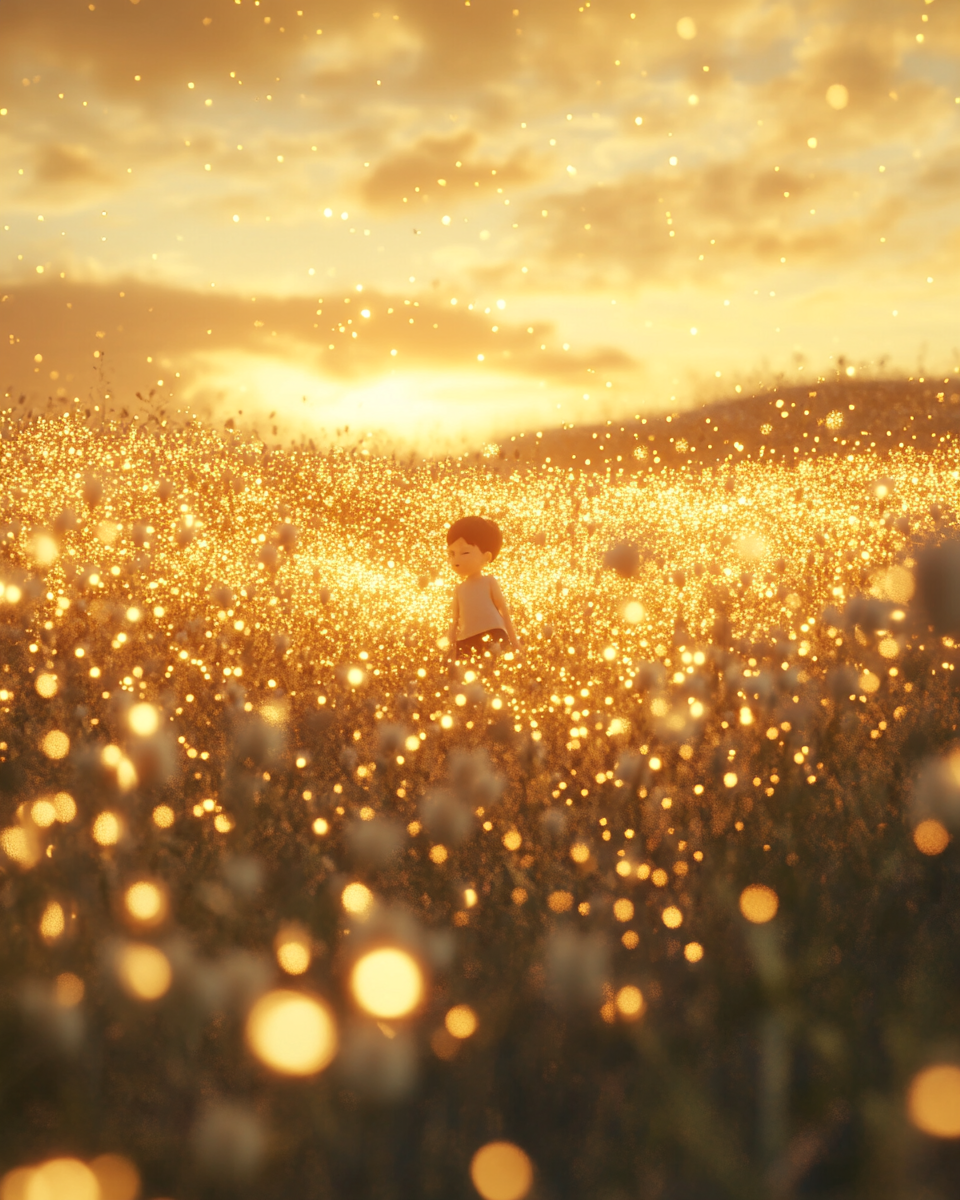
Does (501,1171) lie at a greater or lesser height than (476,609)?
lesser

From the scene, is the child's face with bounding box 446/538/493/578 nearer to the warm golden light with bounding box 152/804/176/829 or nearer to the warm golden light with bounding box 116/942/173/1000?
the warm golden light with bounding box 152/804/176/829

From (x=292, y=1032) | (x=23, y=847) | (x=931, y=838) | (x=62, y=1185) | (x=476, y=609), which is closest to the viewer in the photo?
(x=62, y=1185)

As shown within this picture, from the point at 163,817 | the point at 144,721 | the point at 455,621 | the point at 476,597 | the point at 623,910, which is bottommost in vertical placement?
the point at 623,910

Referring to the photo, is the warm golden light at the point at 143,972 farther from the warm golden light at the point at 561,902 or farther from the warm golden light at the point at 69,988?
the warm golden light at the point at 561,902

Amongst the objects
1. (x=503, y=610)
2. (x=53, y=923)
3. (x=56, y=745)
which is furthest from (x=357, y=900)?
(x=503, y=610)

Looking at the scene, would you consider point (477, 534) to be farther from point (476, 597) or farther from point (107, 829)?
point (107, 829)

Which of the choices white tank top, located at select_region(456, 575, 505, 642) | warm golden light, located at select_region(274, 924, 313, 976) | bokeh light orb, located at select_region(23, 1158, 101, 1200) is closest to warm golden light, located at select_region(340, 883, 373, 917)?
warm golden light, located at select_region(274, 924, 313, 976)
